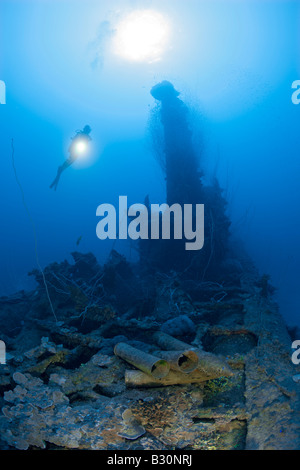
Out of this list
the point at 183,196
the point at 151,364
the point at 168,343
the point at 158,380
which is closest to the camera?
the point at 151,364

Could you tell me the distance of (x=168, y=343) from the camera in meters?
4.72

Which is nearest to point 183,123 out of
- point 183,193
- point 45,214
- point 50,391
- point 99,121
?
point 183,193

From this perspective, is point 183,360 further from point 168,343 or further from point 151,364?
point 168,343

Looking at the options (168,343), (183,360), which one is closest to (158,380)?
(183,360)

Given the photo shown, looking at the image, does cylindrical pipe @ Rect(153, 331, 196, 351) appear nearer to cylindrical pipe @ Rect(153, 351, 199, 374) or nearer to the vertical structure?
cylindrical pipe @ Rect(153, 351, 199, 374)

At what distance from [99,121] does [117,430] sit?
99683mm

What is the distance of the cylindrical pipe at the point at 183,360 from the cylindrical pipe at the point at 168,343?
0.61 m

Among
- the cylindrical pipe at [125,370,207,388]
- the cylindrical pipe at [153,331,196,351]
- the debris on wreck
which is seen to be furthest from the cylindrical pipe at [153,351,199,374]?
the cylindrical pipe at [153,331,196,351]

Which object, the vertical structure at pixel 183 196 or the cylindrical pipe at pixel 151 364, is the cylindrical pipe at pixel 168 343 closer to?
the cylindrical pipe at pixel 151 364

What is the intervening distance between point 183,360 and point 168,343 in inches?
39.3

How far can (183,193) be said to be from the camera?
1480 centimetres

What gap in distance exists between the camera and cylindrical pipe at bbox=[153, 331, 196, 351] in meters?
4.46

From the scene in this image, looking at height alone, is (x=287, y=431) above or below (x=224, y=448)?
above
